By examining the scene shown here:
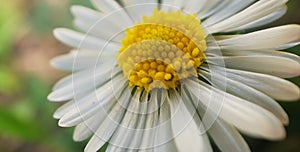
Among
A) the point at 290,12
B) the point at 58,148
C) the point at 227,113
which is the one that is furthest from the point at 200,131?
the point at 58,148

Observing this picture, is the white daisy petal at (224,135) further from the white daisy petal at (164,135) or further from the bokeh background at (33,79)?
the bokeh background at (33,79)

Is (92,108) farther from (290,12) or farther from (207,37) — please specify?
(290,12)

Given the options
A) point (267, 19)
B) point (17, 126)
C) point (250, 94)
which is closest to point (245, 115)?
point (250, 94)

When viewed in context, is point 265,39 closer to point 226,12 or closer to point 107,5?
point 226,12

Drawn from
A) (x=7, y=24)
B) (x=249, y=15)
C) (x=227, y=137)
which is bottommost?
(x=227, y=137)

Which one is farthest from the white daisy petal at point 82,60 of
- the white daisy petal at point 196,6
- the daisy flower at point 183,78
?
the white daisy petal at point 196,6

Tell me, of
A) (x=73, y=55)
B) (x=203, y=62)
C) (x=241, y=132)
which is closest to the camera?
(x=241, y=132)

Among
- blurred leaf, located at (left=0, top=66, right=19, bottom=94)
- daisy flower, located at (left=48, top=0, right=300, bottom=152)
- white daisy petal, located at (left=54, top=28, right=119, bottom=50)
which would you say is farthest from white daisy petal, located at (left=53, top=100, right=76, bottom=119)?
blurred leaf, located at (left=0, top=66, right=19, bottom=94)
